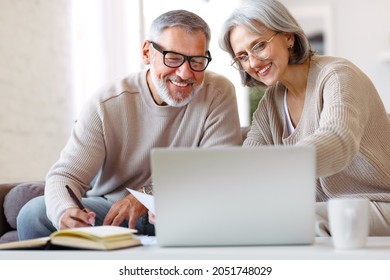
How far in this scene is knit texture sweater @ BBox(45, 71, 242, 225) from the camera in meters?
2.58

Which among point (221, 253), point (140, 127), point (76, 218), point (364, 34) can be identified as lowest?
point (76, 218)

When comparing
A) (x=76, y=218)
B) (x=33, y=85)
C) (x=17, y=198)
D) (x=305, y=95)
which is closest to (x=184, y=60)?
(x=305, y=95)

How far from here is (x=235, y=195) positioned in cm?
136

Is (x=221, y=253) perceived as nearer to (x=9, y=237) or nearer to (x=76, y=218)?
(x=76, y=218)

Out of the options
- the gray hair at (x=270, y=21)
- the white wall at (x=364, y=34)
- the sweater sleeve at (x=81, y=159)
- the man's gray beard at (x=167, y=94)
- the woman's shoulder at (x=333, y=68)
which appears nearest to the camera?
the woman's shoulder at (x=333, y=68)

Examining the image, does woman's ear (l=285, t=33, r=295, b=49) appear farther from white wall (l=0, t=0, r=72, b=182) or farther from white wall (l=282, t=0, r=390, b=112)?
white wall (l=282, t=0, r=390, b=112)

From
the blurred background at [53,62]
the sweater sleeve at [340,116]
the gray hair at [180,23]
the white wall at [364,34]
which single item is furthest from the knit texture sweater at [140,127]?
the white wall at [364,34]

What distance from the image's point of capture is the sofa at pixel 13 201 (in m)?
2.93

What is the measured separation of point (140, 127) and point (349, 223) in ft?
4.52

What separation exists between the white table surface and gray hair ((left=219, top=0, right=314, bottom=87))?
3.45 ft

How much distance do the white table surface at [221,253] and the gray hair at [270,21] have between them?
1053mm

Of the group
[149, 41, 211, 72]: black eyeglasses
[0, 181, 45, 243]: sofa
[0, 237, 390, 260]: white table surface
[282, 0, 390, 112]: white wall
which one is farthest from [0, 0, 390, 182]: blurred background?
[0, 237, 390, 260]: white table surface

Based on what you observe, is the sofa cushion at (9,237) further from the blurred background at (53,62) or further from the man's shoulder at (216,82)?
the blurred background at (53,62)
